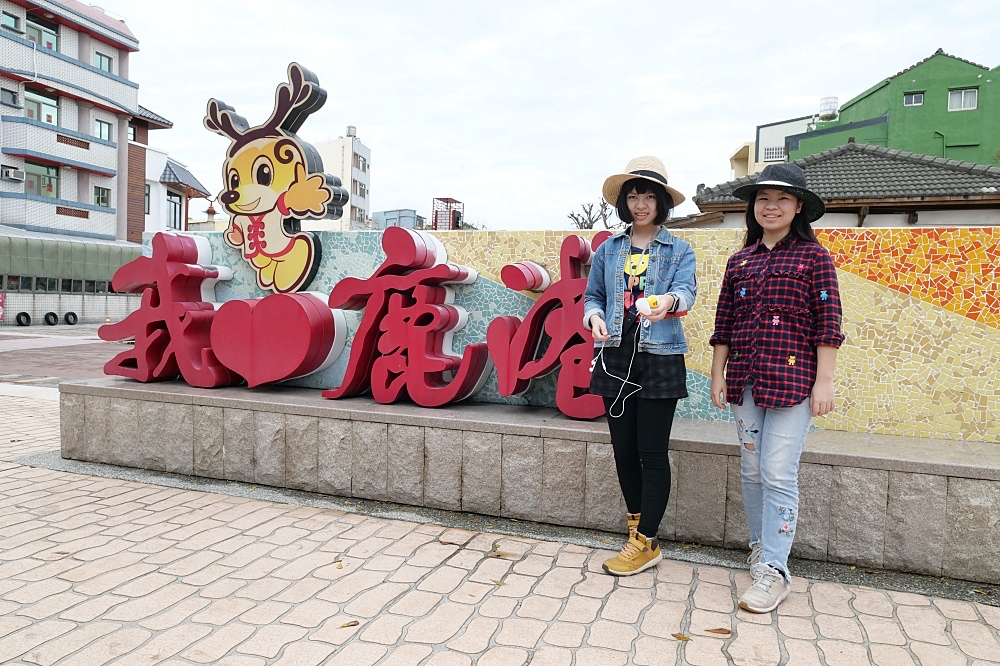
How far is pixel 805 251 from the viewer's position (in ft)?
9.97

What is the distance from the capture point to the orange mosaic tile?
3959 mm

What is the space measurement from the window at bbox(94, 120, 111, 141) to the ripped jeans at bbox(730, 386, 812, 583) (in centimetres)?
3004

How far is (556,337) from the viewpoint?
448cm

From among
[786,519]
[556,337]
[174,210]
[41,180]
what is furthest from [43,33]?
[786,519]

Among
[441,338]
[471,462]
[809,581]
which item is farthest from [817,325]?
[441,338]

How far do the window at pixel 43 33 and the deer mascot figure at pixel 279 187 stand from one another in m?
25.0

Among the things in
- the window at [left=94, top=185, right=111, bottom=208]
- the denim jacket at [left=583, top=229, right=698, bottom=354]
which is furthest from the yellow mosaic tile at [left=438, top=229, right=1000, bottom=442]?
the window at [left=94, top=185, right=111, bottom=208]

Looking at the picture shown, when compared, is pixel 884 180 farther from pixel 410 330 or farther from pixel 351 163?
pixel 351 163

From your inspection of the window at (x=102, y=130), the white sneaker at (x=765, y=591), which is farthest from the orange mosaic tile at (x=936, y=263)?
the window at (x=102, y=130)

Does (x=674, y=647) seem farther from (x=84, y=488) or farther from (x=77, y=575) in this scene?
(x=84, y=488)

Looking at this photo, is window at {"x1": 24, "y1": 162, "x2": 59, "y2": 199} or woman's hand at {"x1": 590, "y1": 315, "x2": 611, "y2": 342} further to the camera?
window at {"x1": 24, "y1": 162, "x2": 59, "y2": 199}

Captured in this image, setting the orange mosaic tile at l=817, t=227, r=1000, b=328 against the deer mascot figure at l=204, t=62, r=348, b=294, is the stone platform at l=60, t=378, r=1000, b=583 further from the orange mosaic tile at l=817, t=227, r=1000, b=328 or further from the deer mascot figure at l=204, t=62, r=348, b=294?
the deer mascot figure at l=204, t=62, r=348, b=294

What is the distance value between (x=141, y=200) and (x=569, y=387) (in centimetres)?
3057

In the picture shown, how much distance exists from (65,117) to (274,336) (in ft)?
85.8
